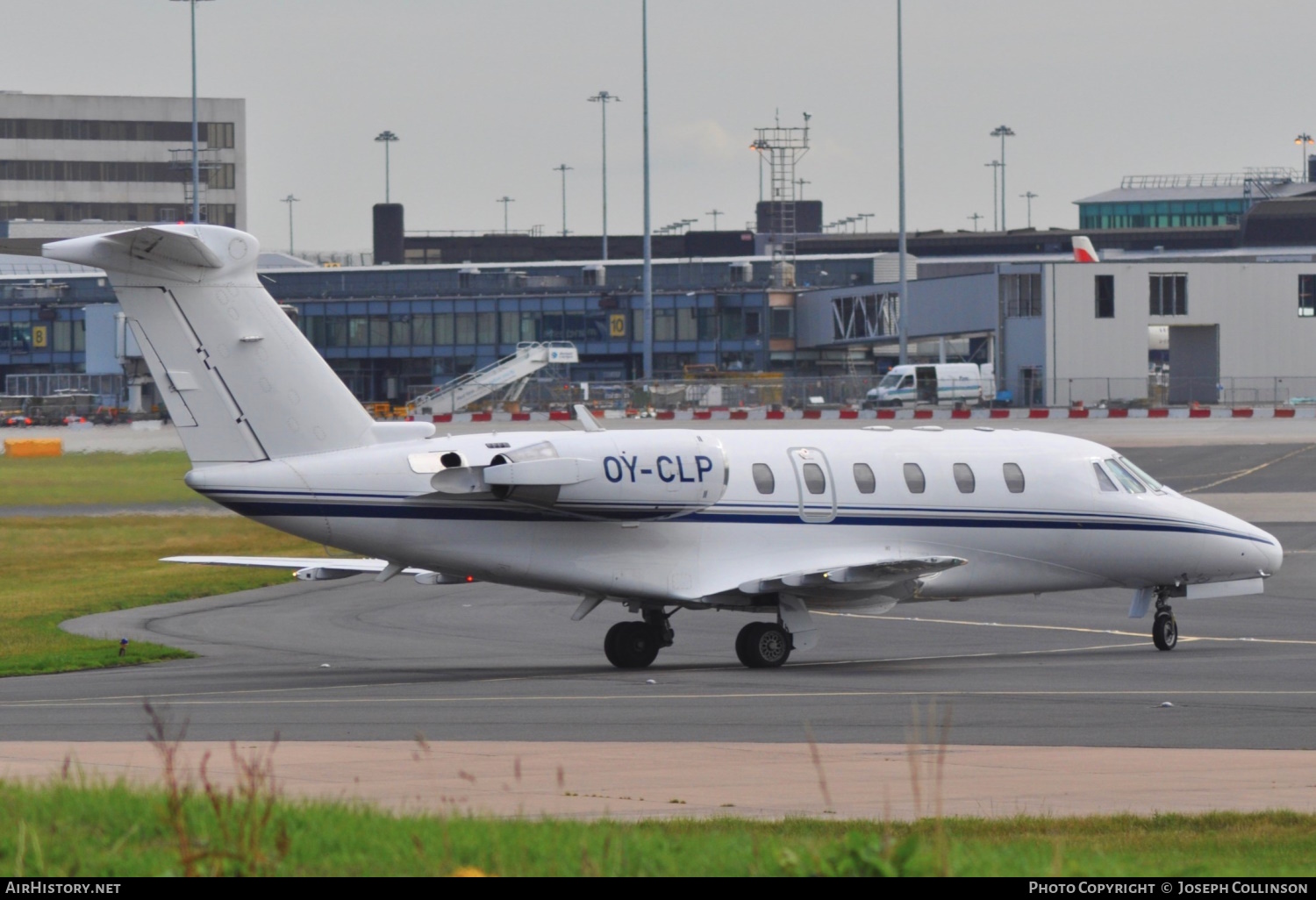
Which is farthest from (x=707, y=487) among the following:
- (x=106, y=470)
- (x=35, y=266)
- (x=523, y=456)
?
(x=35, y=266)

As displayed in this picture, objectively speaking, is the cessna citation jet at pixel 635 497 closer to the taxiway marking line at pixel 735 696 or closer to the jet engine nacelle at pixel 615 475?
the jet engine nacelle at pixel 615 475

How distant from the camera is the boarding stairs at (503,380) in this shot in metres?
99.9

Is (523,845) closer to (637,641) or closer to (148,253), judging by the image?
(148,253)

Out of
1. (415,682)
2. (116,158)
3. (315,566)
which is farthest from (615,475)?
(116,158)

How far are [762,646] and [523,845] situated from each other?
45.1ft

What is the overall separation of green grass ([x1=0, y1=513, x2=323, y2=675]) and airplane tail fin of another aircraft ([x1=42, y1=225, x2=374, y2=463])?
4.97 m

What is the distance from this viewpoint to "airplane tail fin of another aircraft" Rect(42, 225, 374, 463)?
→ 69.6 ft

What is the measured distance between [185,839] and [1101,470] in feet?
61.5

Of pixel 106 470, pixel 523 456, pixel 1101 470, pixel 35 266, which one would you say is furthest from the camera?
pixel 35 266

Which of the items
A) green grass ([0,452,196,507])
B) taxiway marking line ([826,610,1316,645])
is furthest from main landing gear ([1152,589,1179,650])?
green grass ([0,452,196,507])

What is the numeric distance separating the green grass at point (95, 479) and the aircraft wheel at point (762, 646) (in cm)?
2822

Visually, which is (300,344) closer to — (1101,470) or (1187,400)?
(1101,470)

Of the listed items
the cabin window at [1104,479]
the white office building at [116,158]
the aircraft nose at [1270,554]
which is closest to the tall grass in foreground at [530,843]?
the cabin window at [1104,479]
